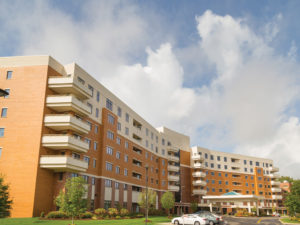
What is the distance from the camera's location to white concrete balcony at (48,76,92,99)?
4212cm

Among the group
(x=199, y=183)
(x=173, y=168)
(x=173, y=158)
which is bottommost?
(x=199, y=183)

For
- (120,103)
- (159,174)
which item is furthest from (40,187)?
(159,174)

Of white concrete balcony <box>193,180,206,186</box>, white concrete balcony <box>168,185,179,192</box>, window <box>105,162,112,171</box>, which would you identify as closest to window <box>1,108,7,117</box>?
window <box>105,162,112,171</box>

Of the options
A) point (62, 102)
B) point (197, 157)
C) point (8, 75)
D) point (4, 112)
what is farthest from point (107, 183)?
point (197, 157)

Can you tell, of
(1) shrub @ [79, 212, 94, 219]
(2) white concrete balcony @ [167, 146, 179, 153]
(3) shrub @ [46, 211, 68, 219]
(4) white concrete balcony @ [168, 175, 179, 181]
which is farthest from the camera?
(2) white concrete balcony @ [167, 146, 179, 153]

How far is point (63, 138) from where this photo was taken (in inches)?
1566

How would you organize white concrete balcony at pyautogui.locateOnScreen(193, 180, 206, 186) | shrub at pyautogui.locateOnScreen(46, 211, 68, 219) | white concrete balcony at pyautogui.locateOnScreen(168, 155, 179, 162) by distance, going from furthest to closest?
white concrete balcony at pyautogui.locateOnScreen(193, 180, 206, 186) < white concrete balcony at pyautogui.locateOnScreen(168, 155, 179, 162) < shrub at pyautogui.locateOnScreen(46, 211, 68, 219)

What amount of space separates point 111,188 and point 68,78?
21.6 meters

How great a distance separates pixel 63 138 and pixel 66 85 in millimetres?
7869

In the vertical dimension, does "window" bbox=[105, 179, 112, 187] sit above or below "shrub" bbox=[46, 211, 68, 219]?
above

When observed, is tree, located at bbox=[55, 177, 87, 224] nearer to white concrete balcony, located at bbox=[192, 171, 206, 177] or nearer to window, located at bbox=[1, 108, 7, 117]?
window, located at bbox=[1, 108, 7, 117]

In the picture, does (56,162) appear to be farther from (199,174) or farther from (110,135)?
(199,174)

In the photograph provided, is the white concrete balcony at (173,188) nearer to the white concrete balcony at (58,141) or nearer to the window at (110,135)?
the window at (110,135)

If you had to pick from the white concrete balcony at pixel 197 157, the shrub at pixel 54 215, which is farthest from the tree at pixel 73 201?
the white concrete balcony at pixel 197 157
